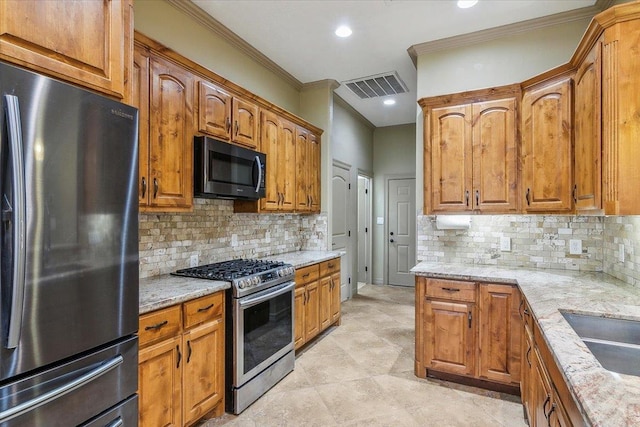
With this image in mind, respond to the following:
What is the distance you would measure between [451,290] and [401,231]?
3800mm

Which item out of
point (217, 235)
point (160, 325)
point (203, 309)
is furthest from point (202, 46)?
point (160, 325)

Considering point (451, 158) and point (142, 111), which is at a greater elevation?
point (142, 111)

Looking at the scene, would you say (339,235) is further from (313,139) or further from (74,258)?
(74,258)

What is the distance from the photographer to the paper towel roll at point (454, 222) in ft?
10.5

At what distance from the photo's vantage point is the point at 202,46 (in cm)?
308

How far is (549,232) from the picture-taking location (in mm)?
3035

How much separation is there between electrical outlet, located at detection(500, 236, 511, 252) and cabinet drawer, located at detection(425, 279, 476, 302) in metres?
0.73

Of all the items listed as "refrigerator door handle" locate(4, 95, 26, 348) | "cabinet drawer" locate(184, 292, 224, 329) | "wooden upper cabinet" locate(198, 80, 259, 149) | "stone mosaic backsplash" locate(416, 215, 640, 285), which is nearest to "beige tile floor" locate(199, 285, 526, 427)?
"cabinet drawer" locate(184, 292, 224, 329)

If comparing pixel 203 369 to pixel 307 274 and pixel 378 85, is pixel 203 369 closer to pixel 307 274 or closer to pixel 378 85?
pixel 307 274

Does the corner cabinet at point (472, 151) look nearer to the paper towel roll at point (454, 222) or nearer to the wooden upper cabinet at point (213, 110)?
the paper towel roll at point (454, 222)

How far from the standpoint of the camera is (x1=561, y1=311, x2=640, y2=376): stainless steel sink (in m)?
1.50

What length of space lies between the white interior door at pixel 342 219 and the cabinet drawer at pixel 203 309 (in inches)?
114

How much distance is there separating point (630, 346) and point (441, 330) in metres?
1.43

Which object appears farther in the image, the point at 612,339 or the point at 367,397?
the point at 367,397
